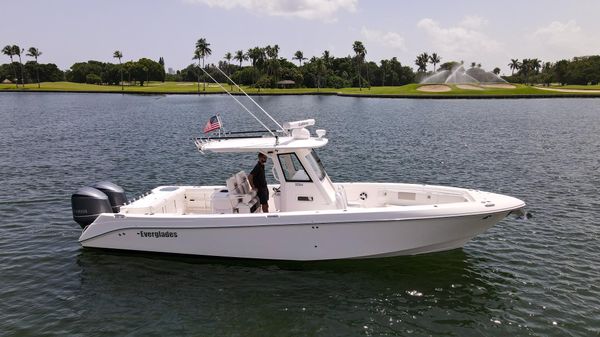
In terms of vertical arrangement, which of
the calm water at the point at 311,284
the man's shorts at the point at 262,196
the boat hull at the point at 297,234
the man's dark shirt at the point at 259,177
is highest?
the man's dark shirt at the point at 259,177

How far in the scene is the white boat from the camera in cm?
955

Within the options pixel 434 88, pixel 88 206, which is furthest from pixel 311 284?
pixel 434 88

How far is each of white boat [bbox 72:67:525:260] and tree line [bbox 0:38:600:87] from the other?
10785cm

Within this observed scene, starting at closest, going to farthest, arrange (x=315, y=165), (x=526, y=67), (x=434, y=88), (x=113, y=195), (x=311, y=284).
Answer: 1. (x=311, y=284)
2. (x=315, y=165)
3. (x=113, y=195)
4. (x=434, y=88)
5. (x=526, y=67)

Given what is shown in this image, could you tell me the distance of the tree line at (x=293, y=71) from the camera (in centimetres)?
12506

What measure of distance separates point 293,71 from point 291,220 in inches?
4826

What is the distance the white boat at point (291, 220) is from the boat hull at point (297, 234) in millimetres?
22

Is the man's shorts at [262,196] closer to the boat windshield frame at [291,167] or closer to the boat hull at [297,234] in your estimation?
the boat windshield frame at [291,167]

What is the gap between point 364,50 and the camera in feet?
401

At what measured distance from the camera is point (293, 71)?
128 m

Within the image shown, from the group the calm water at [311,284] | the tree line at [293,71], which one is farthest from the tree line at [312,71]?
the calm water at [311,284]

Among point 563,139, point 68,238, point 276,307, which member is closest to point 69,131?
point 68,238

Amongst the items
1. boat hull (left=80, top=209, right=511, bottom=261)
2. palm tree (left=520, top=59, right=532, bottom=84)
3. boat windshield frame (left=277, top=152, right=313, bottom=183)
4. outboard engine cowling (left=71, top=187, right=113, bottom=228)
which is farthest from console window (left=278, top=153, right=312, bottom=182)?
palm tree (left=520, top=59, right=532, bottom=84)

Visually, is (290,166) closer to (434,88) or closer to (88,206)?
(88,206)
